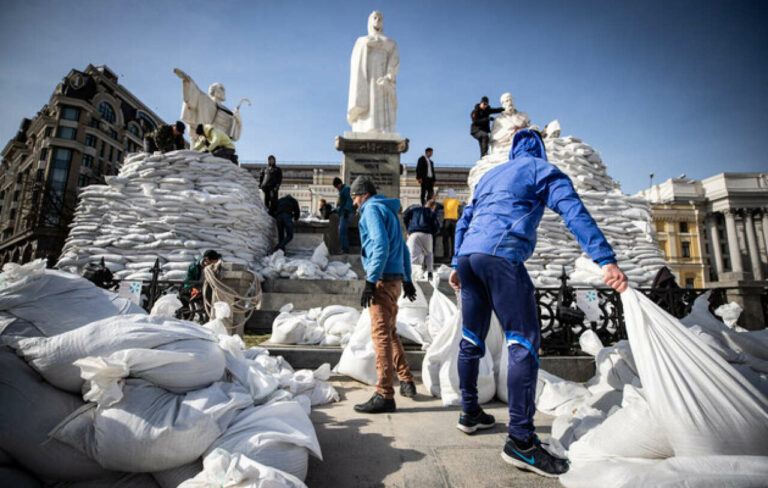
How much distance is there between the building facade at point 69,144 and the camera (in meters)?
38.9

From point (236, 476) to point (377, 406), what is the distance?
4.59ft

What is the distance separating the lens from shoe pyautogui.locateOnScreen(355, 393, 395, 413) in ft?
7.88

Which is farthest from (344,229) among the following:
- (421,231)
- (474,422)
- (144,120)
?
(144,120)

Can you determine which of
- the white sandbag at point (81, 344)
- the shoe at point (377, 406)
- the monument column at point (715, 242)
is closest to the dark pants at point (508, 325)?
the shoe at point (377, 406)

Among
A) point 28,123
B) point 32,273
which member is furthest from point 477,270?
point 28,123

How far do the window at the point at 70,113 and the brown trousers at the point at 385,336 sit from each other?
53176 millimetres

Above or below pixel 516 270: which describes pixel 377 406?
below

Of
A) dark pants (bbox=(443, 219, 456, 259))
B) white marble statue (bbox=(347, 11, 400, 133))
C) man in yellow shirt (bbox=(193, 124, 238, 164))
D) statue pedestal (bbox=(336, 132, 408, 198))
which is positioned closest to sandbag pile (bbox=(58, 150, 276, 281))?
man in yellow shirt (bbox=(193, 124, 238, 164))

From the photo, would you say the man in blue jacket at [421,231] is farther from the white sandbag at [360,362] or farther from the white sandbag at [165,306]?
the white sandbag at [165,306]

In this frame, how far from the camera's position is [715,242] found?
158ft

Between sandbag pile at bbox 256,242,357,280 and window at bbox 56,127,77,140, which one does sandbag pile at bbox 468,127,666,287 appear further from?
window at bbox 56,127,77,140

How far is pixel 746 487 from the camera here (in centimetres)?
108

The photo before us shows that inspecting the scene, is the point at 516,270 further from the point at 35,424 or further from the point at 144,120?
the point at 144,120

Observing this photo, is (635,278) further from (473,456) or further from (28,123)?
(28,123)
